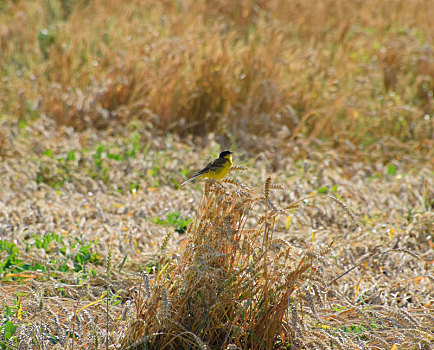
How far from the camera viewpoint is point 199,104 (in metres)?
7.71

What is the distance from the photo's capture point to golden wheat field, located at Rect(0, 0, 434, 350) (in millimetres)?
3180

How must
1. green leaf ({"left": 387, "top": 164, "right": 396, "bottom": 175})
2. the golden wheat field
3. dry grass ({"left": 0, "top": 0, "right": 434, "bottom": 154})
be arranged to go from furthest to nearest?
dry grass ({"left": 0, "top": 0, "right": 434, "bottom": 154}), green leaf ({"left": 387, "top": 164, "right": 396, "bottom": 175}), the golden wheat field

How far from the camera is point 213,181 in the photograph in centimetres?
322

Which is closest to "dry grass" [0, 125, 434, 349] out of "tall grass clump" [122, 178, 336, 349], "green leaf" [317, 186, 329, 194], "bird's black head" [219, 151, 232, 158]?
"tall grass clump" [122, 178, 336, 349]

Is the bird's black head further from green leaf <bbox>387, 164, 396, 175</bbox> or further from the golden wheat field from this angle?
green leaf <bbox>387, 164, 396, 175</bbox>

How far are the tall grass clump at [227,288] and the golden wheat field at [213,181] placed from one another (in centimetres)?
1

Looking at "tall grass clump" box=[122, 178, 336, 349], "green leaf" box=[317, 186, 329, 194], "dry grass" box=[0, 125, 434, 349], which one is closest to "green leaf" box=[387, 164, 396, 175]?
"dry grass" box=[0, 125, 434, 349]

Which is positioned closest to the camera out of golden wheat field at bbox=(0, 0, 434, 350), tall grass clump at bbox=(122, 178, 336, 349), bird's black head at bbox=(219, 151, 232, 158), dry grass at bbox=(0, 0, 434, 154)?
tall grass clump at bbox=(122, 178, 336, 349)

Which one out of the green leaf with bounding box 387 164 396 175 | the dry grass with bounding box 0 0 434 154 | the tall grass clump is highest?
the tall grass clump

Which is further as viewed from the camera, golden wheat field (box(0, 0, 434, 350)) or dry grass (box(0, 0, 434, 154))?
dry grass (box(0, 0, 434, 154))

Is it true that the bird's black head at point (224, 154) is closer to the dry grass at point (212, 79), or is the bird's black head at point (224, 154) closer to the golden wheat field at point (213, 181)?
the golden wheat field at point (213, 181)

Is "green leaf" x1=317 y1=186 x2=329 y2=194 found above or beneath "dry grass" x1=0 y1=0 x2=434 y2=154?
beneath

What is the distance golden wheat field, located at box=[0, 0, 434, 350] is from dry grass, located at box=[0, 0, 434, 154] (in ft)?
0.09

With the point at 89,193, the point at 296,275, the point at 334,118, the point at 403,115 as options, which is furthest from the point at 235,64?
the point at 296,275
